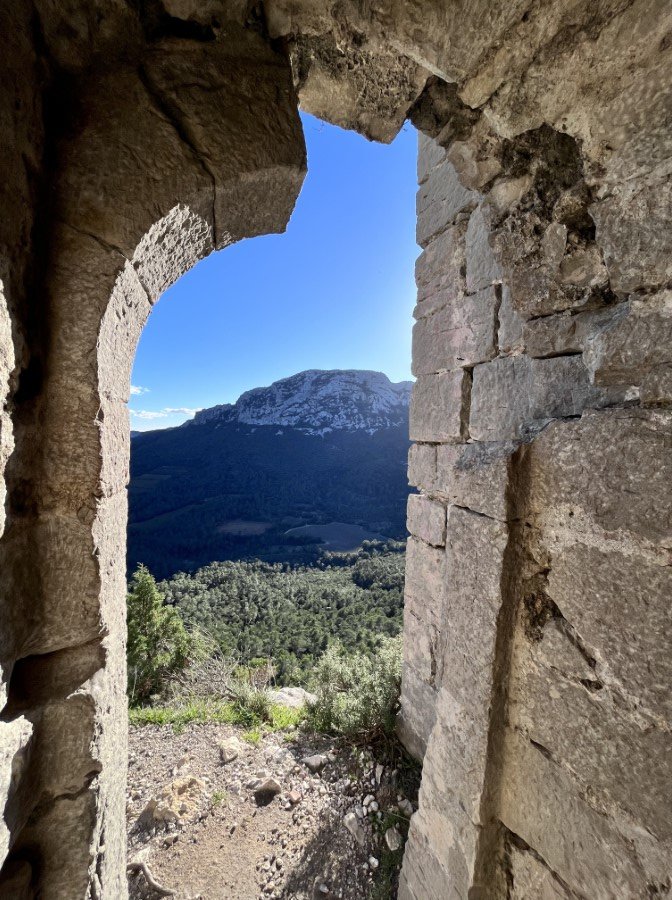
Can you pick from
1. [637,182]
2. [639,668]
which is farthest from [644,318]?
[639,668]

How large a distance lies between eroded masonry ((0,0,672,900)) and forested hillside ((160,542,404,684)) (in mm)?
8362

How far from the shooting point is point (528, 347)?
4.78 ft

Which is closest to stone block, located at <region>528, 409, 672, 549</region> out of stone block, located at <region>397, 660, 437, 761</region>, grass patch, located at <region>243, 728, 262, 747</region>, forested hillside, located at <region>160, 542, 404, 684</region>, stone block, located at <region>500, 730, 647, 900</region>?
stone block, located at <region>500, 730, 647, 900</region>

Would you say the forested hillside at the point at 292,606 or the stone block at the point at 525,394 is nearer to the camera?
the stone block at the point at 525,394

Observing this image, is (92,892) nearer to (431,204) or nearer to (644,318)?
(644,318)

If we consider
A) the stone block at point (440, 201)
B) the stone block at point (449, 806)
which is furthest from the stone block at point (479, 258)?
the stone block at point (449, 806)

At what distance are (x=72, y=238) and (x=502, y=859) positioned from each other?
244cm

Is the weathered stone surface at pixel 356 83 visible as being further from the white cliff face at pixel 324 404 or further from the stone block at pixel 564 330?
the white cliff face at pixel 324 404

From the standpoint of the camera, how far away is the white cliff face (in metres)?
67.1

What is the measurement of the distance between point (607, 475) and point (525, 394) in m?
0.70

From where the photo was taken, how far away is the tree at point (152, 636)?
901 centimetres

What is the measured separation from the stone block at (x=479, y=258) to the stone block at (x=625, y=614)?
1.60m

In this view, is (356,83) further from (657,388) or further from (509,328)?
(657,388)

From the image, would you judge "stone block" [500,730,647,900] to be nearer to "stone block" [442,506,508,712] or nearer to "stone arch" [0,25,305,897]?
"stone block" [442,506,508,712]
